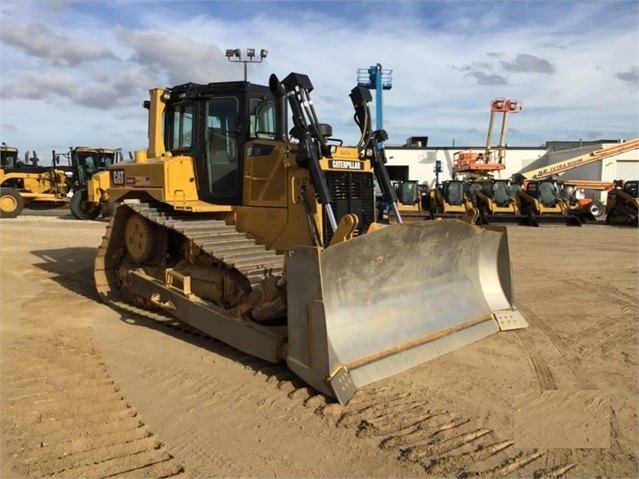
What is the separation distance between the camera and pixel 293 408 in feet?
13.2

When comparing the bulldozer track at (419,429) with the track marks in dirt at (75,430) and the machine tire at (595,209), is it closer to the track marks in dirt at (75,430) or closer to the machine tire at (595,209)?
the track marks in dirt at (75,430)

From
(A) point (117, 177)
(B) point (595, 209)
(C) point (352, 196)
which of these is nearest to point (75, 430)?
(C) point (352, 196)

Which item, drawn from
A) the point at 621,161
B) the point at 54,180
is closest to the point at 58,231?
the point at 54,180

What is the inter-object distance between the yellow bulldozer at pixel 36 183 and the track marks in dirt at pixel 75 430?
763 inches

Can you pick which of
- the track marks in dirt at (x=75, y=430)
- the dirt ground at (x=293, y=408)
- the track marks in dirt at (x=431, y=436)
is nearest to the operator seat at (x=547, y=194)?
the dirt ground at (x=293, y=408)

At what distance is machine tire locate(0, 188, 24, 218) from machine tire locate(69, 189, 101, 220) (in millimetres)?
2016

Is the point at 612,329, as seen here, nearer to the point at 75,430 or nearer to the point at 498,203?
the point at 75,430

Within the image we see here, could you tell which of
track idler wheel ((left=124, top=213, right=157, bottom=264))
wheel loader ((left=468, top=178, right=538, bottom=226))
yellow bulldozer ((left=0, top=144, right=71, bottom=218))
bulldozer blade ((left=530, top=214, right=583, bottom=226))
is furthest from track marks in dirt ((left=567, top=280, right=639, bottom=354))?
yellow bulldozer ((left=0, top=144, right=71, bottom=218))

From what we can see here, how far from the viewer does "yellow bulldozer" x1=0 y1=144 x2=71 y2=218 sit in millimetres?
21953

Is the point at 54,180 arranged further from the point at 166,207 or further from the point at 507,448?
the point at 507,448

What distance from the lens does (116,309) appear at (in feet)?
23.0

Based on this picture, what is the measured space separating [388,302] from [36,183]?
70.7ft

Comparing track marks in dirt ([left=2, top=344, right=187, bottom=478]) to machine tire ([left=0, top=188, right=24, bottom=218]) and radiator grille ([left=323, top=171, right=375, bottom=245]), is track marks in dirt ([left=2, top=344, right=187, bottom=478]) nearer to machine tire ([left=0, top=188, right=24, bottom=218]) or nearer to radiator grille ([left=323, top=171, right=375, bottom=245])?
radiator grille ([left=323, top=171, right=375, bottom=245])

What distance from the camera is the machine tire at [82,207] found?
20.4 m
